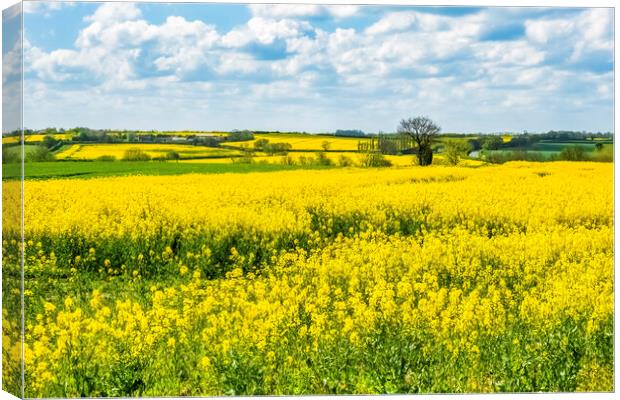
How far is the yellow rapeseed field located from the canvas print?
0.06 ft

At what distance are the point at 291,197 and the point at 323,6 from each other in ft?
5.21

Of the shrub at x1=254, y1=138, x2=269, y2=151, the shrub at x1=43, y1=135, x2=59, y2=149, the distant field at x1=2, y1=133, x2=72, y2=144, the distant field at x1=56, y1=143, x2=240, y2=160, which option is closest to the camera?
the distant field at x1=2, y1=133, x2=72, y2=144

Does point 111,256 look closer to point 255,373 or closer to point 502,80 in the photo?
point 255,373

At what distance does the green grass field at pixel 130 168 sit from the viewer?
767 cm

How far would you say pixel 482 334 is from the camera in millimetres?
7719

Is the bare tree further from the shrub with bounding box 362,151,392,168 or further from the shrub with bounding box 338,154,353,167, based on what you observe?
the shrub with bounding box 338,154,353,167

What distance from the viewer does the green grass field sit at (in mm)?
7666

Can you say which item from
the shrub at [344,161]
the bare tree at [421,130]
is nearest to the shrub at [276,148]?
the shrub at [344,161]

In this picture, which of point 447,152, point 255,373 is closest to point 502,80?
point 447,152

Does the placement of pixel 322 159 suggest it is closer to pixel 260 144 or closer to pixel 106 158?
pixel 260 144

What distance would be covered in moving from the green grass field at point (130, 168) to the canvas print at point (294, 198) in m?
0.02

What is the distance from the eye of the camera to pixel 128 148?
773 centimetres

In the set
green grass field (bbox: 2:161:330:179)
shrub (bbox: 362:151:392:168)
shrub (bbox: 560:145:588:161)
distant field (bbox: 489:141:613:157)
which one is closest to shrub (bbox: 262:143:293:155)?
green grass field (bbox: 2:161:330:179)

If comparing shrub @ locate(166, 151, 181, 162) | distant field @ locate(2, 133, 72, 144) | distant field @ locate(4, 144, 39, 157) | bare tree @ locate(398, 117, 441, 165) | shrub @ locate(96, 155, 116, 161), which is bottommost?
shrub @ locate(96, 155, 116, 161)
